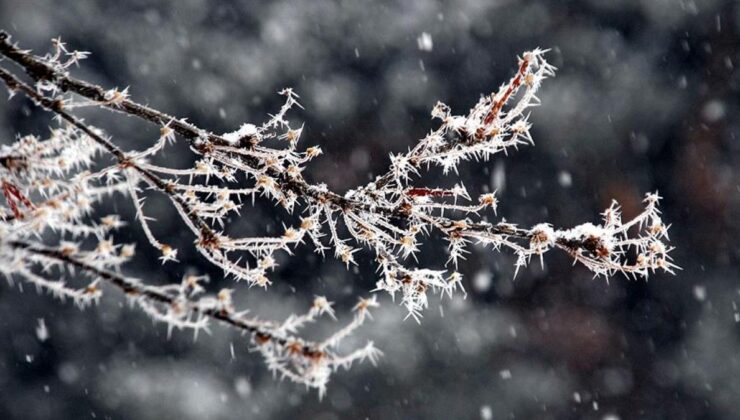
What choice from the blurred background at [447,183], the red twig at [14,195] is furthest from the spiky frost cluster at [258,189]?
the blurred background at [447,183]

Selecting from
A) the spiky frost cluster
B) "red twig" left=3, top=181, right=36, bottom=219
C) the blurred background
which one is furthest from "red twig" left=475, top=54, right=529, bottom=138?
the blurred background

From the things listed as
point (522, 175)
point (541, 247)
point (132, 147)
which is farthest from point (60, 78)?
point (522, 175)

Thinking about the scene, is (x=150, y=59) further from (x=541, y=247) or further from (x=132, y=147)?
(x=541, y=247)

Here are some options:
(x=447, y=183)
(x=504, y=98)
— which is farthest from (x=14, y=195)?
(x=447, y=183)

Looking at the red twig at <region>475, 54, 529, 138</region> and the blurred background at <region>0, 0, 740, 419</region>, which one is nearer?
the red twig at <region>475, 54, 529, 138</region>

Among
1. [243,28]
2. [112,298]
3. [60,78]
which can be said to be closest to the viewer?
[60,78]

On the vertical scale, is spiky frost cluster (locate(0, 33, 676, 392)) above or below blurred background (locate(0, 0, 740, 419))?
below

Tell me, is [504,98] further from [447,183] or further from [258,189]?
[447,183]

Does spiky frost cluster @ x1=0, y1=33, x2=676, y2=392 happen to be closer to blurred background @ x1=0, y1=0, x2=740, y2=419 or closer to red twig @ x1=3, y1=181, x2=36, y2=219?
red twig @ x1=3, y1=181, x2=36, y2=219
